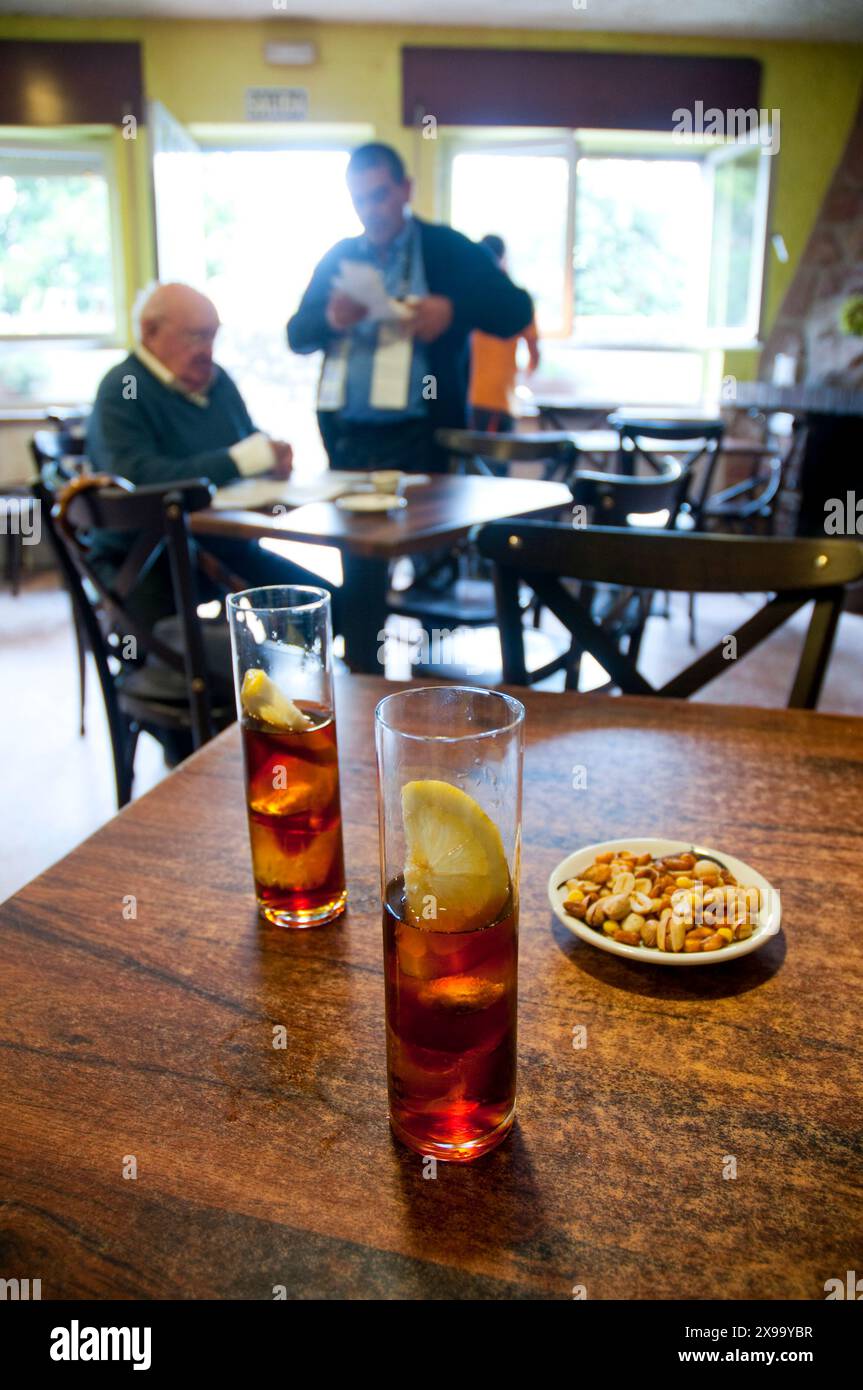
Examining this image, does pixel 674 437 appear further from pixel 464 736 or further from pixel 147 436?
pixel 464 736

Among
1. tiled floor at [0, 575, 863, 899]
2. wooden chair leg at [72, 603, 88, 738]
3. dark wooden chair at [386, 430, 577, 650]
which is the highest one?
dark wooden chair at [386, 430, 577, 650]

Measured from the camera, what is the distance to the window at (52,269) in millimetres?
6141

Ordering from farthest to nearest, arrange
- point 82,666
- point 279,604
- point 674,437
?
point 674,437, point 82,666, point 279,604

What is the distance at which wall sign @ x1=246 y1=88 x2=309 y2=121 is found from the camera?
6086 millimetres

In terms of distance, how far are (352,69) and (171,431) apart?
14.8ft

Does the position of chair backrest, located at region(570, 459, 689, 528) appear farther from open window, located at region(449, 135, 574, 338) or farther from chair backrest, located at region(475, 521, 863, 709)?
open window, located at region(449, 135, 574, 338)

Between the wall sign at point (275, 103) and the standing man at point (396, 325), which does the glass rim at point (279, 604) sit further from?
the wall sign at point (275, 103)

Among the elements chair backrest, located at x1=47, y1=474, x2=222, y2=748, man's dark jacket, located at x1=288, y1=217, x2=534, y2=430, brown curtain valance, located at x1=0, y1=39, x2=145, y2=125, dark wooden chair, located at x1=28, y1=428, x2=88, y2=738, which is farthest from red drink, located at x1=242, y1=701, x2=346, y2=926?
brown curtain valance, located at x1=0, y1=39, x2=145, y2=125

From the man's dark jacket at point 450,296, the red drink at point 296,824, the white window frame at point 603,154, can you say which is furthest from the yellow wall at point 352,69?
the red drink at point 296,824

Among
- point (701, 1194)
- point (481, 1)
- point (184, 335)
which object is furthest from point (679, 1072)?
point (481, 1)

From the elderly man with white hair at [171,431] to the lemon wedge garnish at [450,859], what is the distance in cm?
200

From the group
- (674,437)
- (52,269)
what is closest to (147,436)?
(674,437)

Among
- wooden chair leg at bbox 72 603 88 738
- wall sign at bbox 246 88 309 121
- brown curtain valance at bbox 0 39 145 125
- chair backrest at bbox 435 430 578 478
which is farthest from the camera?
wall sign at bbox 246 88 309 121

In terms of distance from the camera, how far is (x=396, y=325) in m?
2.95
